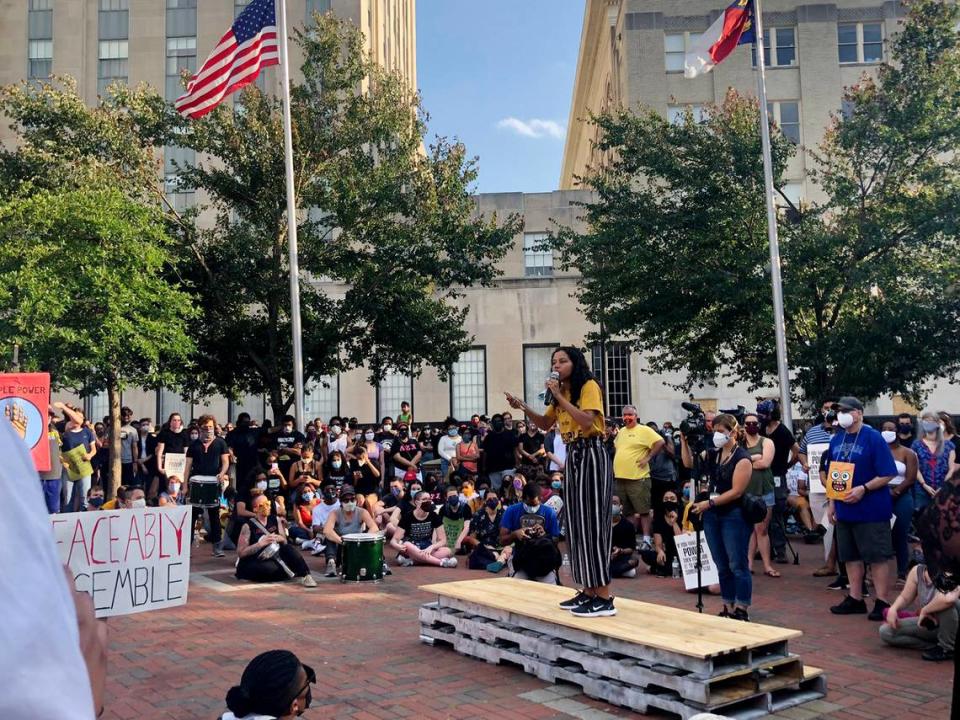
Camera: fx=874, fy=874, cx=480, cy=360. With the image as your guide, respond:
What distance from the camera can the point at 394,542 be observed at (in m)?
13.6

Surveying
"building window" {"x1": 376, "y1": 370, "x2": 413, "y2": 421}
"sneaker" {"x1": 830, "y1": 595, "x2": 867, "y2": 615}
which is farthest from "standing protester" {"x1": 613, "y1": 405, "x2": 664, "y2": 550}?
"building window" {"x1": 376, "y1": 370, "x2": 413, "y2": 421}

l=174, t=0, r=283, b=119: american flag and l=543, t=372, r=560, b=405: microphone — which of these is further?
l=174, t=0, r=283, b=119: american flag

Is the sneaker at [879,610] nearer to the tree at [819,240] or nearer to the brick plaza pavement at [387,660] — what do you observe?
the brick plaza pavement at [387,660]

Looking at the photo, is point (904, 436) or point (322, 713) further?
point (904, 436)

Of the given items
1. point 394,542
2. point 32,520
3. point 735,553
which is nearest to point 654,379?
point 394,542

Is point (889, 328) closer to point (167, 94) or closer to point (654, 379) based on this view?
point (654, 379)

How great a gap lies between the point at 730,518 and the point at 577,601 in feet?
6.24

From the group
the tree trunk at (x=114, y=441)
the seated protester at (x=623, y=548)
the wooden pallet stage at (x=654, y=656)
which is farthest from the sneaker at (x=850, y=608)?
the tree trunk at (x=114, y=441)

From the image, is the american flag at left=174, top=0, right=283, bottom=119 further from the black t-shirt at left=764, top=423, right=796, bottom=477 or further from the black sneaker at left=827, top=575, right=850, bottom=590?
the black sneaker at left=827, top=575, right=850, bottom=590

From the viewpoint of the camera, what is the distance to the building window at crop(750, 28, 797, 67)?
3781 cm

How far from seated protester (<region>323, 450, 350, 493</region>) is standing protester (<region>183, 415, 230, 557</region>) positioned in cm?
182

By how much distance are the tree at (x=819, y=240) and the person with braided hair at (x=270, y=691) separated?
53.1 feet

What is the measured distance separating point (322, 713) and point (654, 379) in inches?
1086

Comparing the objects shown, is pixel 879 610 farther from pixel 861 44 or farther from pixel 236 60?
pixel 861 44
